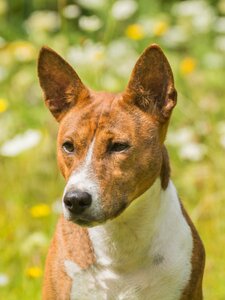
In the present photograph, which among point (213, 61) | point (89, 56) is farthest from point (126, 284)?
point (213, 61)

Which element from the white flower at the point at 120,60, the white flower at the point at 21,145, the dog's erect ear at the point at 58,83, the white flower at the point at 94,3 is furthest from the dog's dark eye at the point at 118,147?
the white flower at the point at 94,3

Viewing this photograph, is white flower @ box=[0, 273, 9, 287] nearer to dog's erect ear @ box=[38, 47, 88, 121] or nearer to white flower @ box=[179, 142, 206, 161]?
dog's erect ear @ box=[38, 47, 88, 121]

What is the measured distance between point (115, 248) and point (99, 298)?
0.76 ft

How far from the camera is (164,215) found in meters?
5.13

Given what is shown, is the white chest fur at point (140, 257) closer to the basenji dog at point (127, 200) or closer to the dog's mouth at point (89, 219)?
the basenji dog at point (127, 200)

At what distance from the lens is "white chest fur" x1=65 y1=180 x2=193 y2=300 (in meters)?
5.04

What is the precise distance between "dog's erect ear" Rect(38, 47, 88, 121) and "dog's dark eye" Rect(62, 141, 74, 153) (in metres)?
0.28

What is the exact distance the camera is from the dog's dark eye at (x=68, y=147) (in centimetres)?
489

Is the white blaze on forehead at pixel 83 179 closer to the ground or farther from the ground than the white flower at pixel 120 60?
farther from the ground

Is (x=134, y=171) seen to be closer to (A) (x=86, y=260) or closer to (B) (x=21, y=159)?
(A) (x=86, y=260)

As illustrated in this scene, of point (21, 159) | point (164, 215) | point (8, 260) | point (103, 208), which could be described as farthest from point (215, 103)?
point (103, 208)

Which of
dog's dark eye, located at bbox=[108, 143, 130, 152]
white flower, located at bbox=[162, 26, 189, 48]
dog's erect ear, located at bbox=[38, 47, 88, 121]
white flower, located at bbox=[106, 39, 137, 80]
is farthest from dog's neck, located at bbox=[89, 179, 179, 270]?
white flower, located at bbox=[162, 26, 189, 48]

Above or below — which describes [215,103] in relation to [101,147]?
below

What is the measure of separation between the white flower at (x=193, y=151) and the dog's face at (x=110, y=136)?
6.35ft
